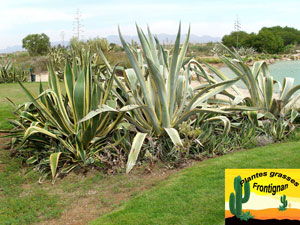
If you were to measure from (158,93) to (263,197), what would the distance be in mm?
3150

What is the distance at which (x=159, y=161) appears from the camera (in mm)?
4969

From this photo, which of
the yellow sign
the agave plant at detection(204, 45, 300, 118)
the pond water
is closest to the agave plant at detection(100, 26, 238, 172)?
the agave plant at detection(204, 45, 300, 118)

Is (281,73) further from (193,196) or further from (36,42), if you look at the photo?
(36,42)

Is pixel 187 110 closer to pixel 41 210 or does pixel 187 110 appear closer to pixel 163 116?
pixel 163 116

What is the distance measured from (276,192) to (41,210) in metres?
2.70

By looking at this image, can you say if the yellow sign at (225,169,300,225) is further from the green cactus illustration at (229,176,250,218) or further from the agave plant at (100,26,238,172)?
the agave plant at (100,26,238,172)

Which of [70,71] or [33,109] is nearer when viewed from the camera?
[70,71]

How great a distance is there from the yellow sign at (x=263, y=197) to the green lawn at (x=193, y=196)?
1191 mm

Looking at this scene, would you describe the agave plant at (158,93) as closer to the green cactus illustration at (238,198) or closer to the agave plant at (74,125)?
the agave plant at (74,125)

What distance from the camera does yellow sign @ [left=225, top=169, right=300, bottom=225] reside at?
214 centimetres

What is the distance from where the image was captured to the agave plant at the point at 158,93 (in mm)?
5086

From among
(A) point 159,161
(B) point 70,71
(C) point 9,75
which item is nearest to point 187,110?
(A) point 159,161

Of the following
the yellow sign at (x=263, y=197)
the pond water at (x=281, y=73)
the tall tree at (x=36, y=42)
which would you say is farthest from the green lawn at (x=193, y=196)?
the tall tree at (x=36, y=42)

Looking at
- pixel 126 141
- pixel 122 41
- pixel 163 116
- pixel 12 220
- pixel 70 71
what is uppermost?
pixel 122 41
